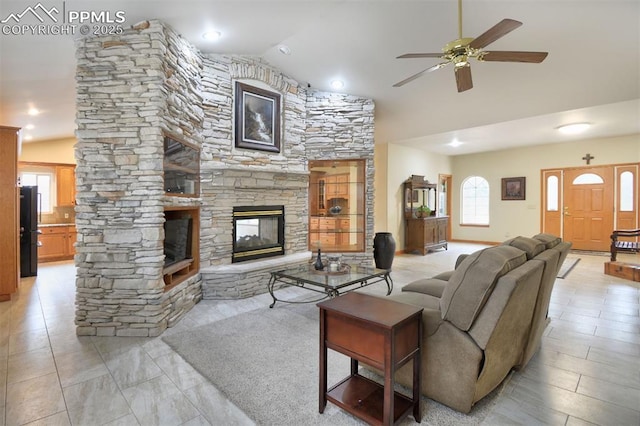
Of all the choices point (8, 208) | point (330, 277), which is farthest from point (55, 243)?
point (330, 277)

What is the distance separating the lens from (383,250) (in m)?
5.87

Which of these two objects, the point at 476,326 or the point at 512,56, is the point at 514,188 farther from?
the point at 476,326

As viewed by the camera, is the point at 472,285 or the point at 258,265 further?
the point at 258,265

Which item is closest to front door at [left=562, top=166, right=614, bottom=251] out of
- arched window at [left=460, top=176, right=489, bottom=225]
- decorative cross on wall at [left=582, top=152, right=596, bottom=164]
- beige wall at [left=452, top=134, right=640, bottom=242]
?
decorative cross on wall at [left=582, top=152, right=596, bottom=164]

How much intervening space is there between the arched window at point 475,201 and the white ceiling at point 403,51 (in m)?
3.73

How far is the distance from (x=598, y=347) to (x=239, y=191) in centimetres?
422

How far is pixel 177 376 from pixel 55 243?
21.6 feet

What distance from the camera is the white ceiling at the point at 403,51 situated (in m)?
3.08

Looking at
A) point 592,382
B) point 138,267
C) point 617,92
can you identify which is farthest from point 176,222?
point 617,92

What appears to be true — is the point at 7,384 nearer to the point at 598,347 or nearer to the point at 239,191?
the point at 239,191

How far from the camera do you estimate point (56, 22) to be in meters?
2.85

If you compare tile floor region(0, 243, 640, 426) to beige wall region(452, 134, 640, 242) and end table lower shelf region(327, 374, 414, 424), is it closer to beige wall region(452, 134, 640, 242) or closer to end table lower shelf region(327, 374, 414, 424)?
end table lower shelf region(327, 374, 414, 424)

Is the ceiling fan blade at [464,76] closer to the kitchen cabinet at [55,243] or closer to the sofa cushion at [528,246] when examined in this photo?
the sofa cushion at [528,246]

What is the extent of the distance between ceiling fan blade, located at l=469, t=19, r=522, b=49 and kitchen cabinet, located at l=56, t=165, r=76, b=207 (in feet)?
27.4
